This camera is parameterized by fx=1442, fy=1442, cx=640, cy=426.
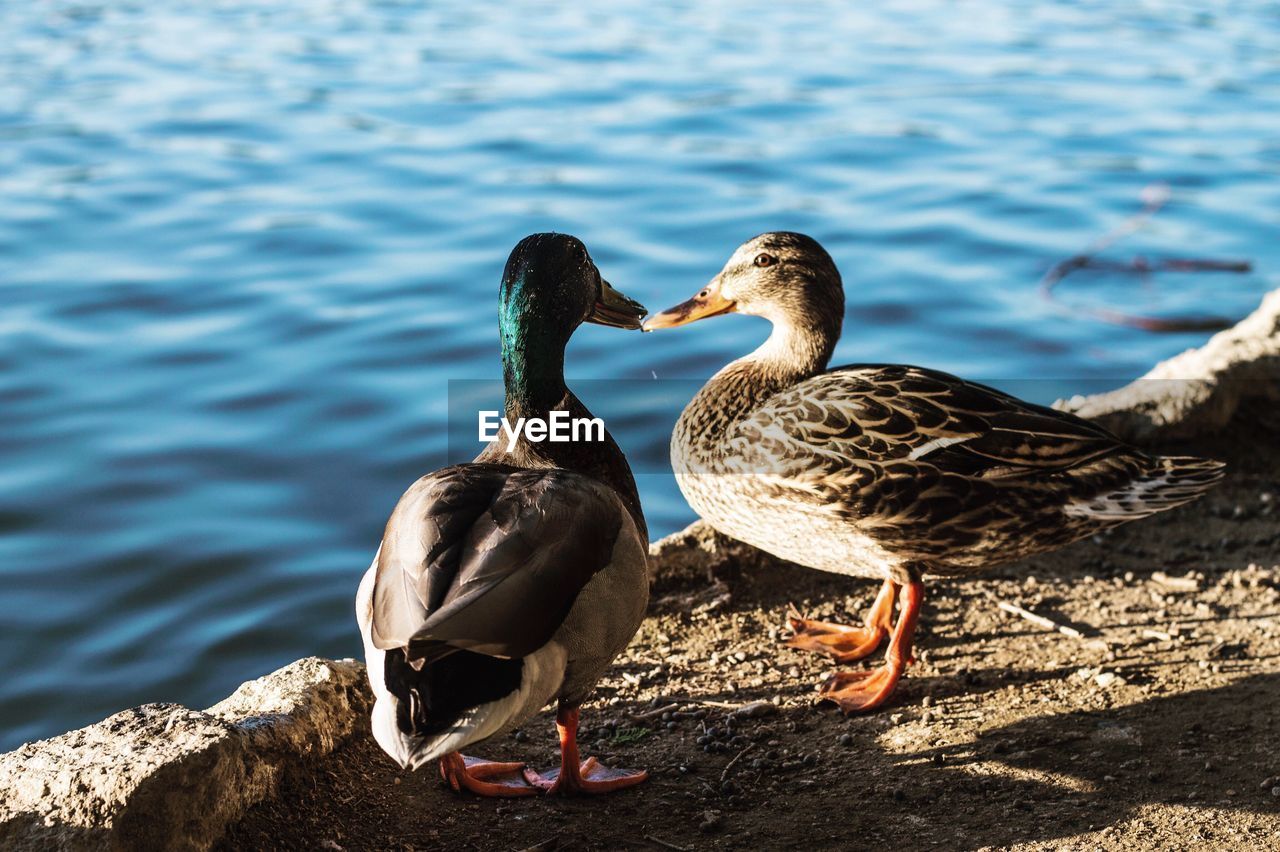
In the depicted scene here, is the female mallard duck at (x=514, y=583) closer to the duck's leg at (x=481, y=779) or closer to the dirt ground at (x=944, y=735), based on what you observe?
the duck's leg at (x=481, y=779)

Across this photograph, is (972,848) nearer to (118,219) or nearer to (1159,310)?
(1159,310)

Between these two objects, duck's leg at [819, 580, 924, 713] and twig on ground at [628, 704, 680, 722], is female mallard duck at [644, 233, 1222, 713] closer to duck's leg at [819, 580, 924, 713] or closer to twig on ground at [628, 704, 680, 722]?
duck's leg at [819, 580, 924, 713]

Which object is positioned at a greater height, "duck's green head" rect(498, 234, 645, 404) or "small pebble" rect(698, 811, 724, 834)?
"duck's green head" rect(498, 234, 645, 404)

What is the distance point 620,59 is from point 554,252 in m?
9.06

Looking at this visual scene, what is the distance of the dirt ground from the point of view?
3.31 m

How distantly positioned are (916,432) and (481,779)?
150 centimetres

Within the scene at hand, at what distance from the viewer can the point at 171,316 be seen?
762 centimetres

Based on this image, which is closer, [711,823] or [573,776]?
[711,823]

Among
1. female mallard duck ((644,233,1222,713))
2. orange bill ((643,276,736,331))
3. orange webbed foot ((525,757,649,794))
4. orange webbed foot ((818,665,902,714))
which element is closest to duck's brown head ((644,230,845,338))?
orange bill ((643,276,736,331))

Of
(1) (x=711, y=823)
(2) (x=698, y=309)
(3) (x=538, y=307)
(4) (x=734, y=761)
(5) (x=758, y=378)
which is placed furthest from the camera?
(2) (x=698, y=309)

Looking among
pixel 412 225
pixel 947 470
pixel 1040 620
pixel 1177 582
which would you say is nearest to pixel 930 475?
pixel 947 470

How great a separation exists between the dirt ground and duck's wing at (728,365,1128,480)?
0.62m

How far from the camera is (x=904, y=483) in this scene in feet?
12.9

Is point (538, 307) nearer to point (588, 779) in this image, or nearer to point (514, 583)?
point (514, 583)
